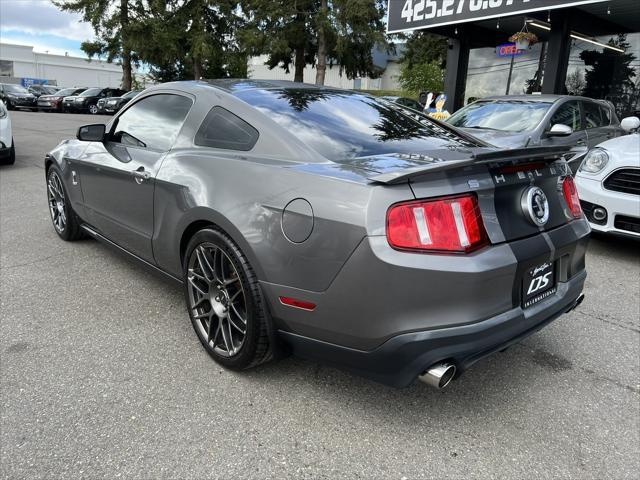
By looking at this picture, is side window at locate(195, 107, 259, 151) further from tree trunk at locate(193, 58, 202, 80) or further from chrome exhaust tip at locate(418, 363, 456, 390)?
tree trunk at locate(193, 58, 202, 80)

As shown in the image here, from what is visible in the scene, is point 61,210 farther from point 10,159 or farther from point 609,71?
point 609,71

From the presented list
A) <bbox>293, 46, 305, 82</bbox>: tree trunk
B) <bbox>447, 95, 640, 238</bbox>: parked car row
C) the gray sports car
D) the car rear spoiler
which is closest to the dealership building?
<bbox>447, 95, 640, 238</bbox>: parked car row

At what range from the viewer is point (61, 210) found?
469cm

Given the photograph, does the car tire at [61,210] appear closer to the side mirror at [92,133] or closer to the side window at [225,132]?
the side mirror at [92,133]

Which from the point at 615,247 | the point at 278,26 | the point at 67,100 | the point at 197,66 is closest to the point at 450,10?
the point at 615,247

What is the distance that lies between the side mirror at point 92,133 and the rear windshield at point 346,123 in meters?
1.48

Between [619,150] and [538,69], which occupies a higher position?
[538,69]

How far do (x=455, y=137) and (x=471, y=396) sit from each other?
1.48 meters

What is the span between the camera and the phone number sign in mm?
11104

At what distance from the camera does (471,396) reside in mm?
2531

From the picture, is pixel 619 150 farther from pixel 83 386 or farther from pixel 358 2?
pixel 358 2

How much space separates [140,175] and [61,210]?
2012mm

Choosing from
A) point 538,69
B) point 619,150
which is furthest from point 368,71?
point 619,150

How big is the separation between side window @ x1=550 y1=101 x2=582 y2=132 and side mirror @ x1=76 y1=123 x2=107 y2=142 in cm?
536
